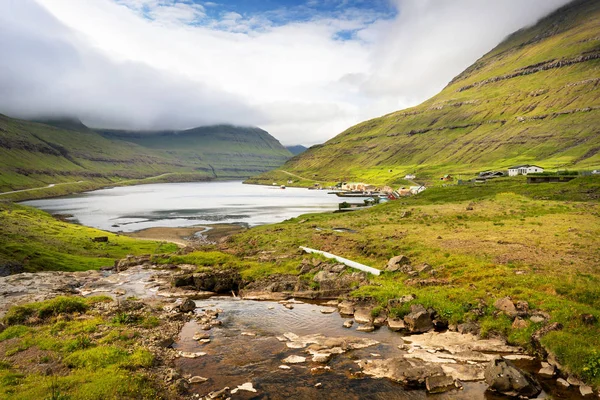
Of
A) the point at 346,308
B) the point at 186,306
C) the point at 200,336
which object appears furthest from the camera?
the point at 186,306

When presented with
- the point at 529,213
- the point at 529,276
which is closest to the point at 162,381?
the point at 529,276

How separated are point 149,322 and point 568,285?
1473 inches

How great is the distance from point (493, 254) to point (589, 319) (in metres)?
17.5

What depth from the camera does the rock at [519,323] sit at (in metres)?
26.7

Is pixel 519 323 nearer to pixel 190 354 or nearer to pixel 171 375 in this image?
pixel 190 354

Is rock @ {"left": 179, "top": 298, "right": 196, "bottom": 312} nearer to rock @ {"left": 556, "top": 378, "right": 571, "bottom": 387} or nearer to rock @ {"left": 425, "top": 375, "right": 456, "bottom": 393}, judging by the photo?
rock @ {"left": 425, "top": 375, "right": 456, "bottom": 393}

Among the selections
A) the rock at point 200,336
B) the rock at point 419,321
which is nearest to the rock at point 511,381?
the rock at point 419,321

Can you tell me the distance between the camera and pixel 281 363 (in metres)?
25.4

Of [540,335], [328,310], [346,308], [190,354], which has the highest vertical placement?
[540,335]

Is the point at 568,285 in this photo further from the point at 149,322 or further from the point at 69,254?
the point at 69,254

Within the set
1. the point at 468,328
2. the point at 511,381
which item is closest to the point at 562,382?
the point at 511,381

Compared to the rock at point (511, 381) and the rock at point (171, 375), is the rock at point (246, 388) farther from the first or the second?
the rock at point (511, 381)

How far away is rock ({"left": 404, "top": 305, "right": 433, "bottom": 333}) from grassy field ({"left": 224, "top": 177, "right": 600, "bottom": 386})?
5.09 feet

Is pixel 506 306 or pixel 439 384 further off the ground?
pixel 506 306
